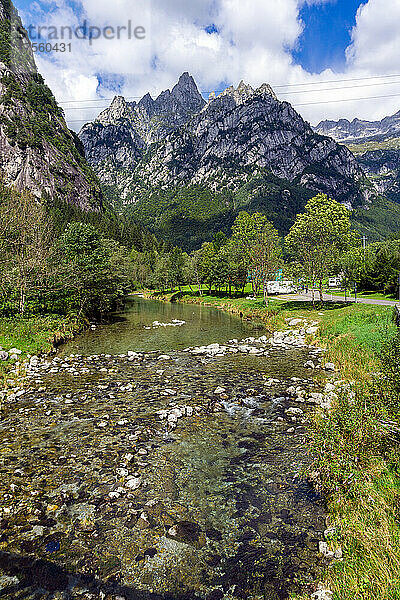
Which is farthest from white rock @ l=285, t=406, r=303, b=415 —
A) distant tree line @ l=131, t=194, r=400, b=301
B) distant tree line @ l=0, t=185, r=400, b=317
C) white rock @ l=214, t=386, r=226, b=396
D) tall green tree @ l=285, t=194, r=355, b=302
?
distant tree line @ l=131, t=194, r=400, b=301

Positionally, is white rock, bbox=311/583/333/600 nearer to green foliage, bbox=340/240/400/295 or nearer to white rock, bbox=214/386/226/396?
white rock, bbox=214/386/226/396

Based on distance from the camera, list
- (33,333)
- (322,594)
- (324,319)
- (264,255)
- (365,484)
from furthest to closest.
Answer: (264,255)
(324,319)
(33,333)
(365,484)
(322,594)

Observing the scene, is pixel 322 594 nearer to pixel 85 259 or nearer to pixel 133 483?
pixel 133 483

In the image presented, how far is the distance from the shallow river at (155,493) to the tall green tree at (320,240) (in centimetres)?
2730

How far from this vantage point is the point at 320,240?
139ft

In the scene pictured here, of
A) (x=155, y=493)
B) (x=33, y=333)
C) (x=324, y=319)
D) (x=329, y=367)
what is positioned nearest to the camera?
(x=155, y=493)

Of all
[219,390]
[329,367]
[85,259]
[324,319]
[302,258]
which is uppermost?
[302,258]

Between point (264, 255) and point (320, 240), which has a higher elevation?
point (320, 240)

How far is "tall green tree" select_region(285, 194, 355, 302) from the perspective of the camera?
4194 centimetres

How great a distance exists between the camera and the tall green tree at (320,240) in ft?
138

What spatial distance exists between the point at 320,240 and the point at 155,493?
129 feet

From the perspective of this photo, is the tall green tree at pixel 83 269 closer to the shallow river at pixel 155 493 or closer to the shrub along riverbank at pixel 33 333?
the shrub along riverbank at pixel 33 333

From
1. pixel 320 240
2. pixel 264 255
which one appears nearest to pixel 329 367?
pixel 320 240

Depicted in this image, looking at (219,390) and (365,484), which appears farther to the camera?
(219,390)
